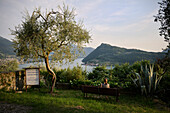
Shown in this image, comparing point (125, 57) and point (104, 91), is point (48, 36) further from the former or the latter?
point (125, 57)

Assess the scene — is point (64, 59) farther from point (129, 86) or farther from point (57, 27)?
point (129, 86)

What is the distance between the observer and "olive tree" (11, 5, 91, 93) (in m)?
6.02

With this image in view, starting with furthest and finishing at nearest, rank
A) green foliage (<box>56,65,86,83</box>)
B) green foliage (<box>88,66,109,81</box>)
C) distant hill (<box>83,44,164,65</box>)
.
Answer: distant hill (<box>83,44,164,65</box>) < green foliage (<box>88,66,109,81</box>) < green foliage (<box>56,65,86,83</box>)

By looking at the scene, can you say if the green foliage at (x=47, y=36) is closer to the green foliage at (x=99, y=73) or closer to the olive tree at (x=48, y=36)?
the olive tree at (x=48, y=36)

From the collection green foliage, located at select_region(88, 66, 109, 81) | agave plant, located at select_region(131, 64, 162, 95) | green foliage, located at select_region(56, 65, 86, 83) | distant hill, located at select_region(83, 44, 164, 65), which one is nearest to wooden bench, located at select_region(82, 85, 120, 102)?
agave plant, located at select_region(131, 64, 162, 95)

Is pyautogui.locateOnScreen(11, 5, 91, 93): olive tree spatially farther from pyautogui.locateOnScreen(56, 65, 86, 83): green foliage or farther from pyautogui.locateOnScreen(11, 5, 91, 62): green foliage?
pyautogui.locateOnScreen(56, 65, 86, 83): green foliage

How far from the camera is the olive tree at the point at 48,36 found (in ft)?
19.7

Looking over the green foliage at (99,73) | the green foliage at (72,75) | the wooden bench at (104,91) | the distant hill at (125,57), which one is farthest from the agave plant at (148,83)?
the green foliage at (72,75)

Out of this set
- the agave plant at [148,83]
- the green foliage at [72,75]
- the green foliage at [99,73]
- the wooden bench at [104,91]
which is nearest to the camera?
the wooden bench at [104,91]

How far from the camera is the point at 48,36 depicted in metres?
6.23

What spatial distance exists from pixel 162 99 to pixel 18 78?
872 cm

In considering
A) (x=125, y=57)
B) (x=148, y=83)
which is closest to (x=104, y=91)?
(x=148, y=83)

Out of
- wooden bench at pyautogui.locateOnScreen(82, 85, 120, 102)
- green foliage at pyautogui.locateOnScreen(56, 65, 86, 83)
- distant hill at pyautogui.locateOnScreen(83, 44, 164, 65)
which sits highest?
distant hill at pyautogui.locateOnScreen(83, 44, 164, 65)

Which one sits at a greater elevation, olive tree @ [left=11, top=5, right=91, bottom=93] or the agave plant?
olive tree @ [left=11, top=5, right=91, bottom=93]
